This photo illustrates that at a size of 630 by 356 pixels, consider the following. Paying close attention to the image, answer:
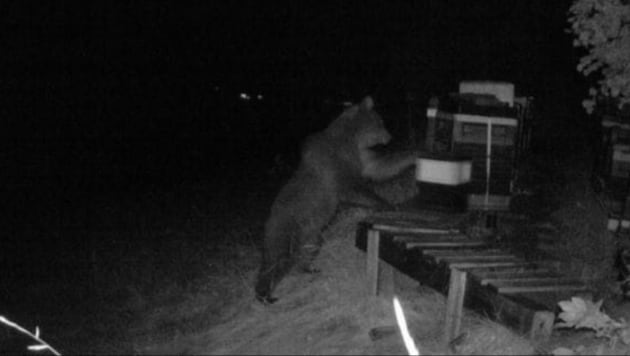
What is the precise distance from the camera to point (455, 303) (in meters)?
5.06

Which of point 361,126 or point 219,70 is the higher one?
point 219,70

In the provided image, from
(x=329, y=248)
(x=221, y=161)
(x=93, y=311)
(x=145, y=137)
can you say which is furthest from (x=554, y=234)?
(x=145, y=137)

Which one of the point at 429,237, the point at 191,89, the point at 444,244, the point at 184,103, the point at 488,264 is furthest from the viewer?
the point at 191,89

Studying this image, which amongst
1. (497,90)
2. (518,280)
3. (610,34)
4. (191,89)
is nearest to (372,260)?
(518,280)

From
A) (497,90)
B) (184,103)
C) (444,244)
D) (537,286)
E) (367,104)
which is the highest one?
(184,103)

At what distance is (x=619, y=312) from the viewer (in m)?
6.04

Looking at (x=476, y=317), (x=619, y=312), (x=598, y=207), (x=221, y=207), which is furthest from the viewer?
(x=221, y=207)

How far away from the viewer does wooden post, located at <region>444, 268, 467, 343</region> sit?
5020 millimetres

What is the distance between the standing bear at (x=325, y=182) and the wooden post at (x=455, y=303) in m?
2.09

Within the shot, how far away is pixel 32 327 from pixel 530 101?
6051mm

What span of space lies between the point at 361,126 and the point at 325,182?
0.68m

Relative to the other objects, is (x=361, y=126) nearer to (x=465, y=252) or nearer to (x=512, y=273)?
(x=465, y=252)

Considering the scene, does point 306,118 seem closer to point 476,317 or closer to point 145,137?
point 145,137

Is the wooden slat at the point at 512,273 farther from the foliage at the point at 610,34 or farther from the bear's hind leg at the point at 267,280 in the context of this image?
the foliage at the point at 610,34
